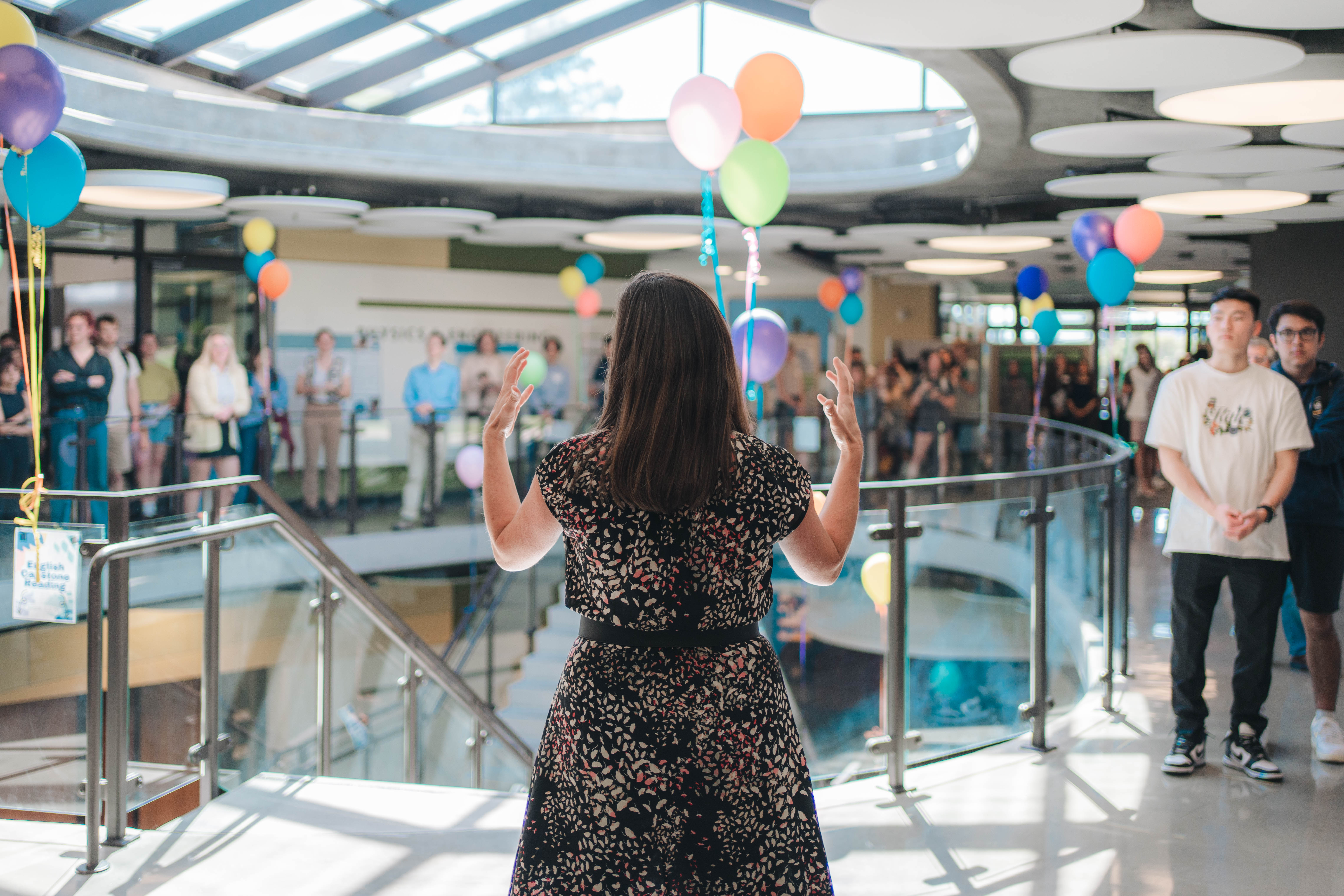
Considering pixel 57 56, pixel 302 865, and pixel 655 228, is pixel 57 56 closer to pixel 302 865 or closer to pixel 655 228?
pixel 655 228

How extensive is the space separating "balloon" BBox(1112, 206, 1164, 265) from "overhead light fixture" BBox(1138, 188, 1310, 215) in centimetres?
119

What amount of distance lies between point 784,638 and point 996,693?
8.09ft

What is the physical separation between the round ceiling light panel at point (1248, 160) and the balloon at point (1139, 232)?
0.40 metres

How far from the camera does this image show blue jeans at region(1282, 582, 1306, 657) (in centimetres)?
520

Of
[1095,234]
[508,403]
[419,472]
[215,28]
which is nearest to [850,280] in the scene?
[419,472]

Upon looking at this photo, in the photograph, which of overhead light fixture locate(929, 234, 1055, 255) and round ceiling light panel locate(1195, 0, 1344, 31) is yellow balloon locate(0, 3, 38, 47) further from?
overhead light fixture locate(929, 234, 1055, 255)

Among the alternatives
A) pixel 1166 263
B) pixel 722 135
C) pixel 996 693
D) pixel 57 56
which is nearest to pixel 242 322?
pixel 57 56

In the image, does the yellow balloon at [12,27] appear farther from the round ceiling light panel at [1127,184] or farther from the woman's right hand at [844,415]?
the round ceiling light panel at [1127,184]

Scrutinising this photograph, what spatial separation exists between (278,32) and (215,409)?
12.7 ft

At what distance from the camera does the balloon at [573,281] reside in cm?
1391

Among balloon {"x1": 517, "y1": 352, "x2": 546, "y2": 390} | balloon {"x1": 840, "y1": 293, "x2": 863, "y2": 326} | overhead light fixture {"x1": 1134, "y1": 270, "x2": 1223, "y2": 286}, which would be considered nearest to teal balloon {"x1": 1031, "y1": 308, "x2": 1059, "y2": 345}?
balloon {"x1": 840, "y1": 293, "x2": 863, "y2": 326}

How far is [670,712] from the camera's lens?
178 centimetres

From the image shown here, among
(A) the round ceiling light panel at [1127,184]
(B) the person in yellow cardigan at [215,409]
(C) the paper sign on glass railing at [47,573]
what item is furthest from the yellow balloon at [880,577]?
(B) the person in yellow cardigan at [215,409]

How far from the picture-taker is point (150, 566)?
3.39 m
